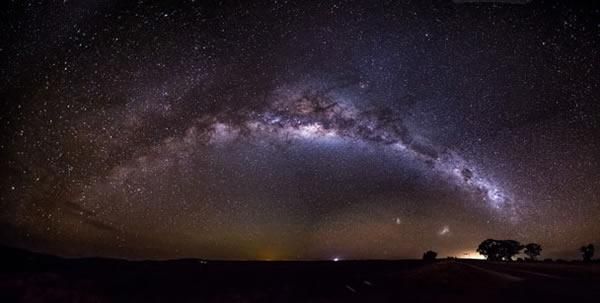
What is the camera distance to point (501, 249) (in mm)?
50406

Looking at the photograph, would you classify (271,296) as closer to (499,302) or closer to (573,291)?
(499,302)

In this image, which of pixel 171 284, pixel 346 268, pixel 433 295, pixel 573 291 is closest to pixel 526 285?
pixel 573 291

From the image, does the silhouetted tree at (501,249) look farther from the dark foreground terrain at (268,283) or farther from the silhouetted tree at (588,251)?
the dark foreground terrain at (268,283)

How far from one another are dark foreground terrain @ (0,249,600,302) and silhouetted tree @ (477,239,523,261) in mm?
42965

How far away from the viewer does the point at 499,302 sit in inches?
306

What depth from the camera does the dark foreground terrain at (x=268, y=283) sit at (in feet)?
25.2

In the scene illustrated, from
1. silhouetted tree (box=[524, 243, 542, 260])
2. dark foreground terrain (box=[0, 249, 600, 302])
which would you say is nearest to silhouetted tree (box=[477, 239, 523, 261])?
silhouetted tree (box=[524, 243, 542, 260])

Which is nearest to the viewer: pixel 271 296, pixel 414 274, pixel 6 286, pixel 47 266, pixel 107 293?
pixel 6 286

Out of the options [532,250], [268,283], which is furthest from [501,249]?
[268,283]

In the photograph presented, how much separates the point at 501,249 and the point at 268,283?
49.3 m

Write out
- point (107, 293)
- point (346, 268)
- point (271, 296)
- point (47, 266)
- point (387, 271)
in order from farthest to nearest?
1. point (346, 268)
2. point (387, 271)
3. point (47, 266)
4. point (271, 296)
5. point (107, 293)

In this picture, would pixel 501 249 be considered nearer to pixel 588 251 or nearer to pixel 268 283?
pixel 588 251

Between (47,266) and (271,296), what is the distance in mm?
5294

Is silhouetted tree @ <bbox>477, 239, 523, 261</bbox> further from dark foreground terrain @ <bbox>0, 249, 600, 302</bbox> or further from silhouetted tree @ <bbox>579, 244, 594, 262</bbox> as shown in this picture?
dark foreground terrain @ <bbox>0, 249, 600, 302</bbox>
